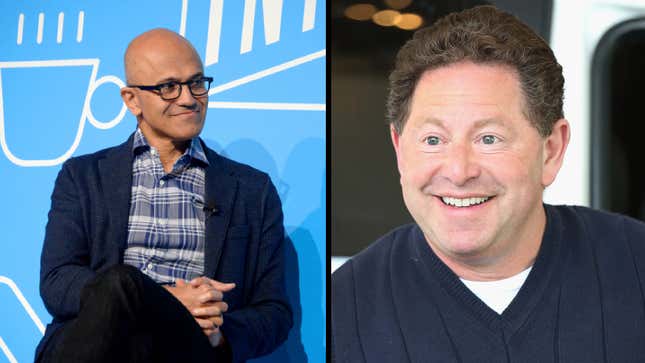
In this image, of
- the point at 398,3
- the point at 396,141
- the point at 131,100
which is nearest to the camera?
the point at 396,141

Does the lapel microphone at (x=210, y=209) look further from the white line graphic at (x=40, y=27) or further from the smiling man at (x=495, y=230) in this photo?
the white line graphic at (x=40, y=27)

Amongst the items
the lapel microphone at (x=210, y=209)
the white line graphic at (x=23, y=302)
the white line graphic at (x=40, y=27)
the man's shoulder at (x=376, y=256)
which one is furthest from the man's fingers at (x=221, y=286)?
the white line graphic at (x=40, y=27)

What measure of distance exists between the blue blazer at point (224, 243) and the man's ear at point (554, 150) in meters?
0.83

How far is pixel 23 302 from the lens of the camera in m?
2.83

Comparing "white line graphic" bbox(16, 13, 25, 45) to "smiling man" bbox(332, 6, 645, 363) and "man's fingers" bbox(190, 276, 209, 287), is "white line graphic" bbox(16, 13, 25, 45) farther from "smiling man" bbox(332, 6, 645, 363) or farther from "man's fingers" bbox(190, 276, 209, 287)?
"smiling man" bbox(332, 6, 645, 363)

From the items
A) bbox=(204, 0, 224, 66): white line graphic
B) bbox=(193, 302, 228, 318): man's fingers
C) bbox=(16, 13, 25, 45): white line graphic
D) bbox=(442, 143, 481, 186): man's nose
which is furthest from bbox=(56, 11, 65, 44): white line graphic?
bbox=(442, 143, 481, 186): man's nose

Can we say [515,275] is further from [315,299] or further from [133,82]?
[133,82]

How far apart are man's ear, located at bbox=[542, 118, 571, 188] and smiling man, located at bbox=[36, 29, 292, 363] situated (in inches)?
32.7

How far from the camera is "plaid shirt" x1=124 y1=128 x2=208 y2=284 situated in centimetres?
258

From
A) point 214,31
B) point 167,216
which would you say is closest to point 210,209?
point 167,216

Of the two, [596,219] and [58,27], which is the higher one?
[58,27]

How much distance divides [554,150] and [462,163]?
261 millimetres

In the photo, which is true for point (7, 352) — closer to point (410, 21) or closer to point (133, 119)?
point (133, 119)

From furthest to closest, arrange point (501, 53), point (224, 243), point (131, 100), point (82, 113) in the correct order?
point (82, 113) → point (131, 100) → point (224, 243) → point (501, 53)
